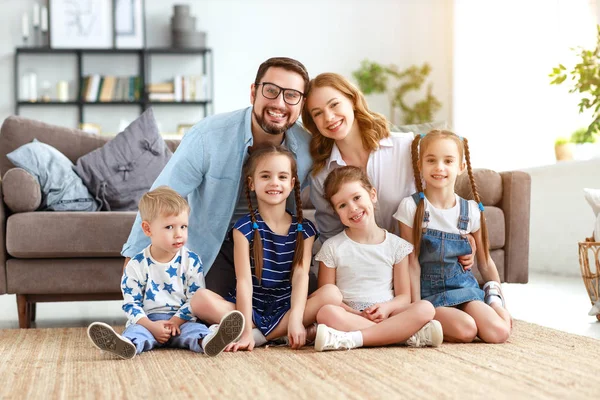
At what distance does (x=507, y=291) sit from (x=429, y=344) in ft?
6.71

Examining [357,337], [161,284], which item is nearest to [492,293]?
[357,337]

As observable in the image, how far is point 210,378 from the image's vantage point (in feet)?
5.34

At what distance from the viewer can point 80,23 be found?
20.3 ft

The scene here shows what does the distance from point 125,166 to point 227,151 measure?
1109 mm

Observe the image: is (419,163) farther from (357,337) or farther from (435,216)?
(357,337)

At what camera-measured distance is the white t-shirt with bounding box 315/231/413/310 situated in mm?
2199

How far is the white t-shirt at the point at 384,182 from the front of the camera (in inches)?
95.1

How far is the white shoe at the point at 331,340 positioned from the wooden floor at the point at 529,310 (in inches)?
34.0

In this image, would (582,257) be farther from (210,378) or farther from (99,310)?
(99,310)

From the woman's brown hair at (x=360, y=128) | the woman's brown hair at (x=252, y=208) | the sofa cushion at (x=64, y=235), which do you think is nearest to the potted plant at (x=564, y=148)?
the woman's brown hair at (x=360, y=128)

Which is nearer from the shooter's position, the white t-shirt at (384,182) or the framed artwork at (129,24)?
the white t-shirt at (384,182)

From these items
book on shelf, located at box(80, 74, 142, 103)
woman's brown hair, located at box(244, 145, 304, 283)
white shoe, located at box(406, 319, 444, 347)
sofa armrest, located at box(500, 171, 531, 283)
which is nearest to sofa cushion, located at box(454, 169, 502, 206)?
sofa armrest, located at box(500, 171, 531, 283)

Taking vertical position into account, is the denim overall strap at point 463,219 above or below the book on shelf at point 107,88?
below

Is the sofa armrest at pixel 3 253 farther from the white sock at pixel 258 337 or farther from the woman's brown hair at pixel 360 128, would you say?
the woman's brown hair at pixel 360 128
